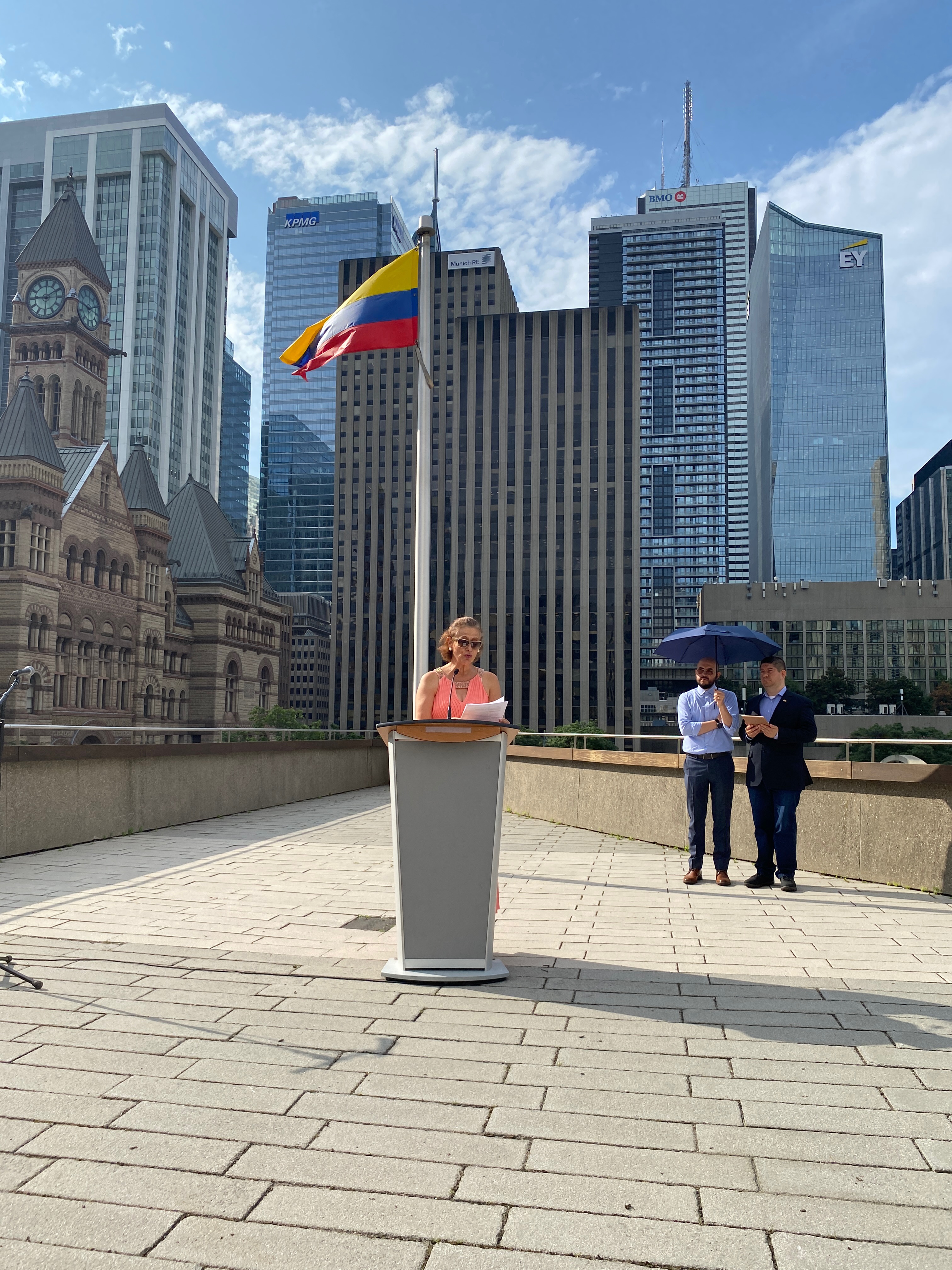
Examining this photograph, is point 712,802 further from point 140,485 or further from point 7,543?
point 140,485

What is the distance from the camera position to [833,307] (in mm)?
169750

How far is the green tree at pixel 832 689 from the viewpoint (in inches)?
4343

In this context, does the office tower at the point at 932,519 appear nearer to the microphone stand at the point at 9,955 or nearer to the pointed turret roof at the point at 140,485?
the pointed turret roof at the point at 140,485

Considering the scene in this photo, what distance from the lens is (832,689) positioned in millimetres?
110375

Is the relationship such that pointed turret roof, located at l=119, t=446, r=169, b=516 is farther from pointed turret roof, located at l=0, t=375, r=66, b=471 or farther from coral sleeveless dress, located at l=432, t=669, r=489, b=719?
coral sleeveless dress, located at l=432, t=669, r=489, b=719

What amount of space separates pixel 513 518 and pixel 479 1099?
117561 millimetres

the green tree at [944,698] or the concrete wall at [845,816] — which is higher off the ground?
the green tree at [944,698]

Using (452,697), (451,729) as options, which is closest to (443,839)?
(451,729)

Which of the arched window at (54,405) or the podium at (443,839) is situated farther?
the arched window at (54,405)

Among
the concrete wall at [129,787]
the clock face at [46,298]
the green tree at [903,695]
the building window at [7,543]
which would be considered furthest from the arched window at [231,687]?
the concrete wall at [129,787]

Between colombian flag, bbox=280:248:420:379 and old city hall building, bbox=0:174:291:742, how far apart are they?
46380 mm

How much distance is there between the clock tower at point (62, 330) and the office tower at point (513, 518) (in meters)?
35.2

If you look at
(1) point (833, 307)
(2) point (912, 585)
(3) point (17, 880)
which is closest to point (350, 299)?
(3) point (17, 880)

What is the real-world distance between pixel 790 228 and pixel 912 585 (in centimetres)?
9013
